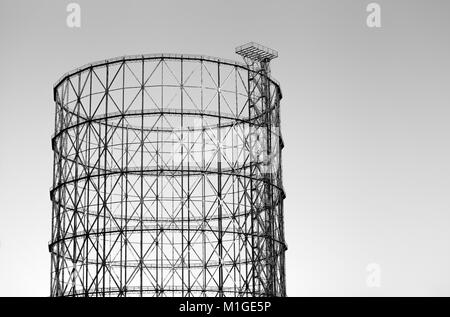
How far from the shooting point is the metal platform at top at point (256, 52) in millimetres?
43000

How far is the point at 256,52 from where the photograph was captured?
1703 inches

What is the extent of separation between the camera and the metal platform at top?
43.0 m

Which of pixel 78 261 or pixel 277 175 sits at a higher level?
pixel 277 175

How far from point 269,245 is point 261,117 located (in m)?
6.19

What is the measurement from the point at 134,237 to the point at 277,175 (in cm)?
1251

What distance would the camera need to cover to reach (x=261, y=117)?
42469 millimetres

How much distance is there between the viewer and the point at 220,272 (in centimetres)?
3894
